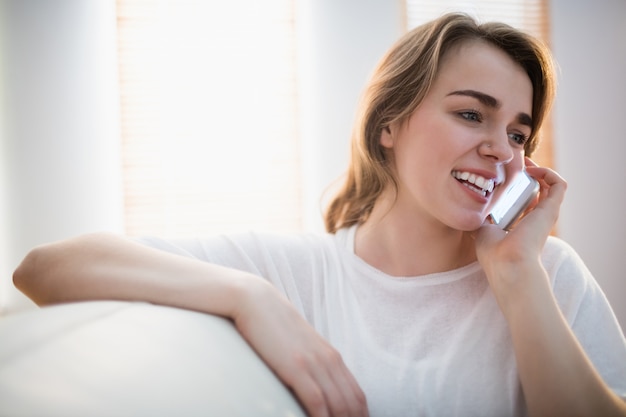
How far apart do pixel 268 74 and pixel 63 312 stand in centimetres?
314

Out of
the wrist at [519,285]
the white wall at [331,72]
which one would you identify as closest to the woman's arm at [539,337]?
the wrist at [519,285]

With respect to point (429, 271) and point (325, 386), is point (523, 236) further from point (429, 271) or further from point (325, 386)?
point (325, 386)

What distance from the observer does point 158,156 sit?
339cm

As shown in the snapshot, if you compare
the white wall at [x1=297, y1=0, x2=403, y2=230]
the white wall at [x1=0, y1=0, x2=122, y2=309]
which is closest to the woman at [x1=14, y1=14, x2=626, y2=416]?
the white wall at [x1=297, y1=0, x2=403, y2=230]

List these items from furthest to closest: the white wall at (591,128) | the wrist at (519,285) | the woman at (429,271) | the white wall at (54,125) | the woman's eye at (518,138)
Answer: the white wall at (591,128), the white wall at (54,125), the woman's eye at (518,138), the wrist at (519,285), the woman at (429,271)

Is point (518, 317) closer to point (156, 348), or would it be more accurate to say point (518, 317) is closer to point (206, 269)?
point (206, 269)

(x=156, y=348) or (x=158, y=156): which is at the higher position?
(x=156, y=348)

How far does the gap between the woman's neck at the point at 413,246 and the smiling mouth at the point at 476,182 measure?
0.40 ft

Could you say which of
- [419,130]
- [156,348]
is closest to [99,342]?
[156,348]

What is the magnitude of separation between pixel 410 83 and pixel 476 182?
0.27m

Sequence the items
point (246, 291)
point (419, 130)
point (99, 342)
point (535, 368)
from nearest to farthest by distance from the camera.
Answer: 1. point (99, 342)
2. point (246, 291)
3. point (535, 368)
4. point (419, 130)

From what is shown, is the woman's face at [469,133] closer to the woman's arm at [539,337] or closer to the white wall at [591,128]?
the woman's arm at [539,337]

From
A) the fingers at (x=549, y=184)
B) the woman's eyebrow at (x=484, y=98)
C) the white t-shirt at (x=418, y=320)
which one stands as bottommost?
the white t-shirt at (x=418, y=320)

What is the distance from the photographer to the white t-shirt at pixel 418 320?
941 millimetres
